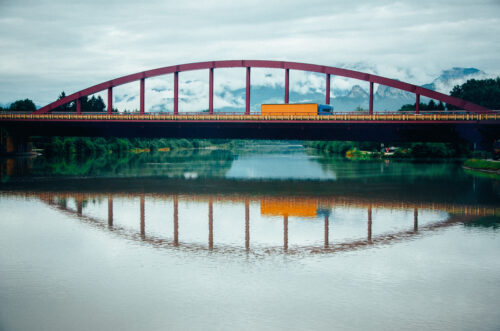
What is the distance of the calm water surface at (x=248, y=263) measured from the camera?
1631 cm

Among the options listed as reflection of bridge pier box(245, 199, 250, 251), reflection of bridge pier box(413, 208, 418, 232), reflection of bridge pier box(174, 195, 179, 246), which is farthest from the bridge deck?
reflection of bridge pier box(413, 208, 418, 232)

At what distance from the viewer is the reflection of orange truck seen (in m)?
35.2

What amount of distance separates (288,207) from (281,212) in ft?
8.88

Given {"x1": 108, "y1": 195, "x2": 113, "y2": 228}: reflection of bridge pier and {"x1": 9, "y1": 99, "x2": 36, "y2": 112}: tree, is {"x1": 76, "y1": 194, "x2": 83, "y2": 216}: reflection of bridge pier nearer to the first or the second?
{"x1": 108, "y1": 195, "x2": 113, "y2": 228}: reflection of bridge pier

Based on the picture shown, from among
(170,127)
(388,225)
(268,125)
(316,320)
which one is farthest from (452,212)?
(170,127)

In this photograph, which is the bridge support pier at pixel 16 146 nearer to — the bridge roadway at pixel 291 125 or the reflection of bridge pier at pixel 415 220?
the bridge roadway at pixel 291 125

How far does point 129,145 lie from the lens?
158 meters

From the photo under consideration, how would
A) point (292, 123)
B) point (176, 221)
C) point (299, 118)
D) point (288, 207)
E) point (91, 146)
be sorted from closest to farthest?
point (176, 221)
point (288, 207)
point (299, 118)
point (292, 123)
point (91, 146)

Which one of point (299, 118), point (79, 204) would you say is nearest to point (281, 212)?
point (79, 204)

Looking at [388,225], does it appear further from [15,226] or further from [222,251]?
[15,226]

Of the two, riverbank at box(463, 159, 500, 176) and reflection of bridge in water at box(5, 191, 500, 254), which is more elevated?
riverbank at box(463, 159, 500, 176)

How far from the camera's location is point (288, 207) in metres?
38.3

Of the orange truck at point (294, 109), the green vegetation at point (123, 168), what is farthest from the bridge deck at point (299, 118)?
the green vegetation at point (123, 168)

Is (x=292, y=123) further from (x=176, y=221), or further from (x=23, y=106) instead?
(x=23, y=106)
